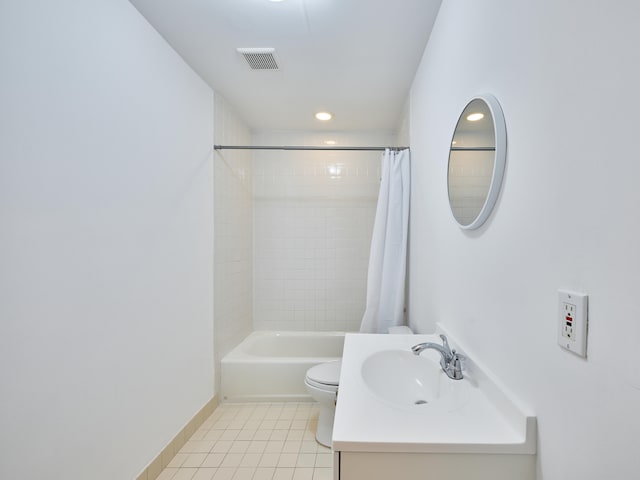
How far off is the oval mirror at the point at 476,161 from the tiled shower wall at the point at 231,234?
70.4 inches

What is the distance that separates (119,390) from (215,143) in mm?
1753

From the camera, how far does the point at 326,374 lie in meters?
2.17

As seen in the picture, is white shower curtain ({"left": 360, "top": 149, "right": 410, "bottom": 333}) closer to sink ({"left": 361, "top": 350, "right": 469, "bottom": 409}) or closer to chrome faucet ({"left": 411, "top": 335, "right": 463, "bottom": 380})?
sink ({"left": 361, "top": 350, "right": 469, "bottom": 409})

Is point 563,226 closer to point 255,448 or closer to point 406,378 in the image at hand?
point 406,378

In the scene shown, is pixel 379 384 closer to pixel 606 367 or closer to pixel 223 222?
pixel 606 367

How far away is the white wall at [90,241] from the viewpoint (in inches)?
41.5

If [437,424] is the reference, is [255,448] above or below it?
below

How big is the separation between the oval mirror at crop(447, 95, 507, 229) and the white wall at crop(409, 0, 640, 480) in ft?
0.11

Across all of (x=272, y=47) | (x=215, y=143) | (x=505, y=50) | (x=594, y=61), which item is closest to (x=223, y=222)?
(x=215, y=143)

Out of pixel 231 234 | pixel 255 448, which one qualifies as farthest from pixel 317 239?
pixel 255 448

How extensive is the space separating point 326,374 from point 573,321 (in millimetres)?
1754

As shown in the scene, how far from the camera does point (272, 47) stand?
195 centimetres

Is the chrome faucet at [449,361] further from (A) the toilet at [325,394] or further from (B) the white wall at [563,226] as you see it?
(A) the toilet at [325,394]

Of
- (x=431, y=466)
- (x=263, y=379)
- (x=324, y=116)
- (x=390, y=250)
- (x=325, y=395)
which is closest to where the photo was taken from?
(x=431, y=466)
